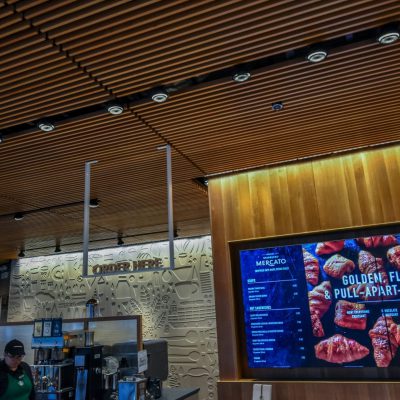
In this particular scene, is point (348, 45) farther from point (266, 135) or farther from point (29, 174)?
point (29, 174)

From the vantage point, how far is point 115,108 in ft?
11.1

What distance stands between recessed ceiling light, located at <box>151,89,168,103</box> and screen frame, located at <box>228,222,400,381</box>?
2.25 m

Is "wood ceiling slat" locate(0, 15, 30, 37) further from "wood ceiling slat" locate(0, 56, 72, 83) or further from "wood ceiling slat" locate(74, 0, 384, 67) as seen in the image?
"wood ceiling slat" locate(74, 0, 384, 67)

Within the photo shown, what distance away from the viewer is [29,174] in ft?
15.9

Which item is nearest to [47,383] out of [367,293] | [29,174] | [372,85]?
[29,174]

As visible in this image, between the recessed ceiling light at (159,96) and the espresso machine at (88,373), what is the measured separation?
130 inches

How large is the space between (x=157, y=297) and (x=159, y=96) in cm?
731

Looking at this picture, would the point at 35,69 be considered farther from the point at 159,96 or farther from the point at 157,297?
the point at 157,297

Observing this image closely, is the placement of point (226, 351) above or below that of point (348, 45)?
below

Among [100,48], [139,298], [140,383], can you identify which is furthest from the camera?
[139,298]

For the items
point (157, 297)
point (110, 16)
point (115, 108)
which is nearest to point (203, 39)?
point (110, 16)

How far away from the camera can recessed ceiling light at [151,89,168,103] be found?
125 inches

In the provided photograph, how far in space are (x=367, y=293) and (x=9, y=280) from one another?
10.1 m

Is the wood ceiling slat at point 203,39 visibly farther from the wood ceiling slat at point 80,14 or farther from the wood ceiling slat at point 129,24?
the wood ceiling slat at point 80,14
